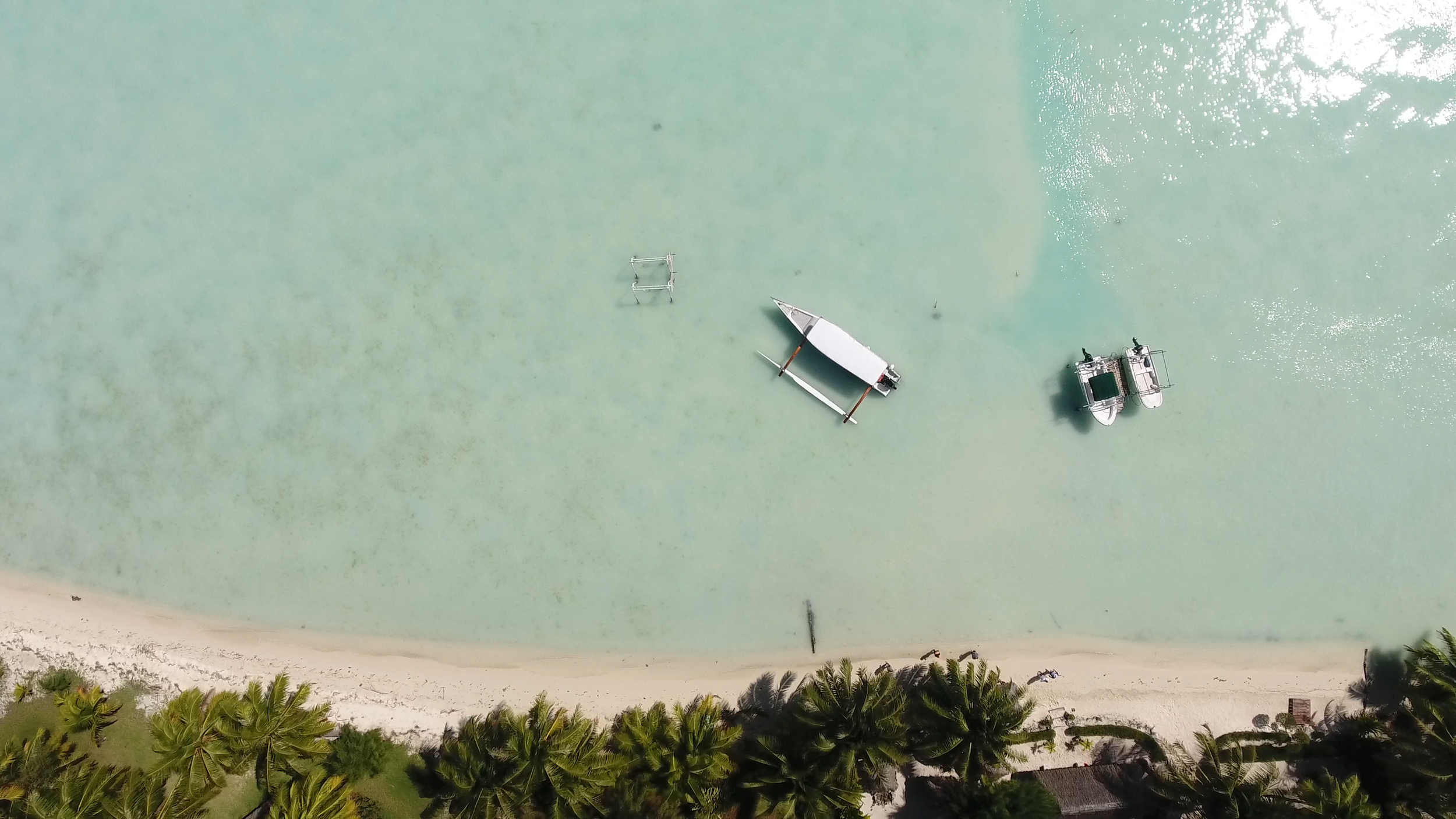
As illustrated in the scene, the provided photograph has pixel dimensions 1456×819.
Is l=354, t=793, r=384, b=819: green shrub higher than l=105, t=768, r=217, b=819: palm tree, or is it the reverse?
l=105, t=768, r=217, b=819: palm tree

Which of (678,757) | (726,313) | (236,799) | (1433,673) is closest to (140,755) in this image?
(236,799)

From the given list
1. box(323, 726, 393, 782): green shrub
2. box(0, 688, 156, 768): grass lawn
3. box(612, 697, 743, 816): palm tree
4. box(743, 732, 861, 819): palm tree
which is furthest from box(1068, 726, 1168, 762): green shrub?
box(0, 688, 156, 768): grass lawn

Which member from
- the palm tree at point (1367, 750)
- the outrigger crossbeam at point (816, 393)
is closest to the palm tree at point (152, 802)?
the outrigger crossbeam at point (816, 393)

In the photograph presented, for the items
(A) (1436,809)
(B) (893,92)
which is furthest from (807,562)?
(A) (1436,809)

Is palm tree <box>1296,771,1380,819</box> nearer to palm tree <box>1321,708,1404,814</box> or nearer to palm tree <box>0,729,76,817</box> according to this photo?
palm tree <box>1321,708,1404,814</box>

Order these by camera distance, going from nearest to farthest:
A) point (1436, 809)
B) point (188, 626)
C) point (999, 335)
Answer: point (1436, 809) < point (188, 626) < point (999, 335)

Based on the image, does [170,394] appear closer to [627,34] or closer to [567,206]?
[567,206]

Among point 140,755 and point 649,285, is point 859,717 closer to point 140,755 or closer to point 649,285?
point 649,285
